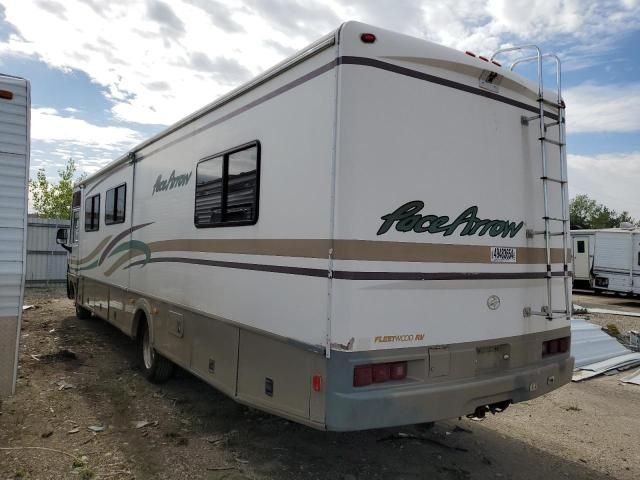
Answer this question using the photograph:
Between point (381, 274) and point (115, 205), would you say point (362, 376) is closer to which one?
point (381, 274)

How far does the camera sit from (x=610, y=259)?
1897 centimetres

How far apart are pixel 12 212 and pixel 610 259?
1993cm

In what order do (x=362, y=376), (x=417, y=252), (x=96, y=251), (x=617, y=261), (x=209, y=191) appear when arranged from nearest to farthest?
(x=362, y=376) → (x=417, y=252) → (x=209, y=191) → (x=96, y=251) → (x=617, y=261)

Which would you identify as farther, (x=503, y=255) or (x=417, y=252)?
(x=503, y=255)

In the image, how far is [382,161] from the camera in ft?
11.0

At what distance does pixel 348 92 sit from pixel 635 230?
61.9ft

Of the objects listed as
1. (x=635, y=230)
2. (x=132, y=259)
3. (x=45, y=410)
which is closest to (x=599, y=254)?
(x=635, y=230)

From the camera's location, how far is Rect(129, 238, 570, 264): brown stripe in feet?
10.6

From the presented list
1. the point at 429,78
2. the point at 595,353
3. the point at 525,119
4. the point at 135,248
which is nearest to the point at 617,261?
the point at 595,353

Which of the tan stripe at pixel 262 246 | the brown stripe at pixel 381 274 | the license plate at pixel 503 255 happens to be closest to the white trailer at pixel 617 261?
the brown stripe at pixel 381 274

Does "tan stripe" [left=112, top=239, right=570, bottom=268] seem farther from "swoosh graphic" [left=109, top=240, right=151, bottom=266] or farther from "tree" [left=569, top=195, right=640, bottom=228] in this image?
"tree" [left=569, top=195, right=640, bottom=228]

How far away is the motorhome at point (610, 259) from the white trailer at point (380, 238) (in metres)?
16.3

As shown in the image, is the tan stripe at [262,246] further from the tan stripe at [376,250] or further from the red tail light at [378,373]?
the red tail light at [378,373]

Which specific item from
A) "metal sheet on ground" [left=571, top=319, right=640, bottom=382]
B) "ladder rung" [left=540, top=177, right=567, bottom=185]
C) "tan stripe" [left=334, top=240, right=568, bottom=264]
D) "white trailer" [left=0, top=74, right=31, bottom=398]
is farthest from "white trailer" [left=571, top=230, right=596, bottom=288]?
"white trailer" [left=0, top=74, right=31, bottom=398]
